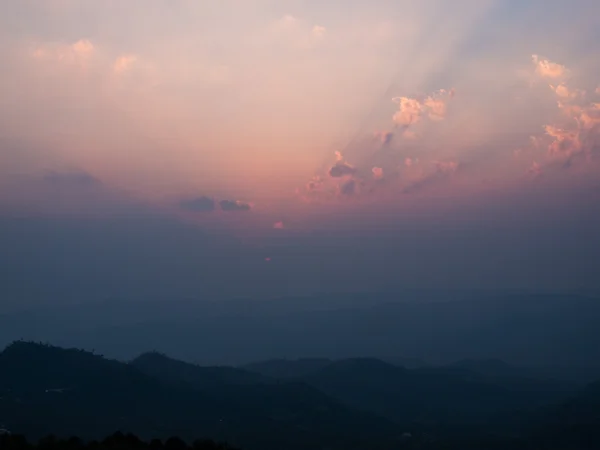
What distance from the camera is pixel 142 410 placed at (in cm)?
17425

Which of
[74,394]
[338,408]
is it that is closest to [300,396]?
[338,408]

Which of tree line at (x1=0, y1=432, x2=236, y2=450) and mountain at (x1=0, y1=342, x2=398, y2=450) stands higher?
tree line at (x1=0, y1=432, x2=236, y2=450)

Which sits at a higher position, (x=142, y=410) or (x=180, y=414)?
(x=142, y=410)

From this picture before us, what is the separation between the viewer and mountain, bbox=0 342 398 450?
154000mm

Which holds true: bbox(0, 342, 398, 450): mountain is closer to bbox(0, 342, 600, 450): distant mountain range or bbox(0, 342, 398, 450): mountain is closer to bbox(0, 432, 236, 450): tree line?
bbox(0, 342, 600, 450): distant mountain range

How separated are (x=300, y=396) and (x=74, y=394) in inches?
3023

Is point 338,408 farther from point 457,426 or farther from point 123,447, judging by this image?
point 123,447

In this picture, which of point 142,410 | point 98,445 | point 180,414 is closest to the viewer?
point 98,445

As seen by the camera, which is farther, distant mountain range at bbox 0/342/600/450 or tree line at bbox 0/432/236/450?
distant mountain range at bbox 0/342/600/450

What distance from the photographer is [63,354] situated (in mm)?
198500

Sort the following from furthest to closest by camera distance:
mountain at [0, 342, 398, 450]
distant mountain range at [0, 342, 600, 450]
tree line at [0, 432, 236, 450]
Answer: distant mountain range at [0, 342, 600, 450] → mountain at [0, 342, 398, 450] → tree line at [0, 432, 236, 450]

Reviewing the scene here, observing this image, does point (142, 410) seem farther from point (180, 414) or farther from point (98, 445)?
point (98, 445)

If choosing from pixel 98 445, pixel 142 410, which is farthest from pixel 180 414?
pixel 98 445

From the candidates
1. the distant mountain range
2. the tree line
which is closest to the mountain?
the distant mountain range
